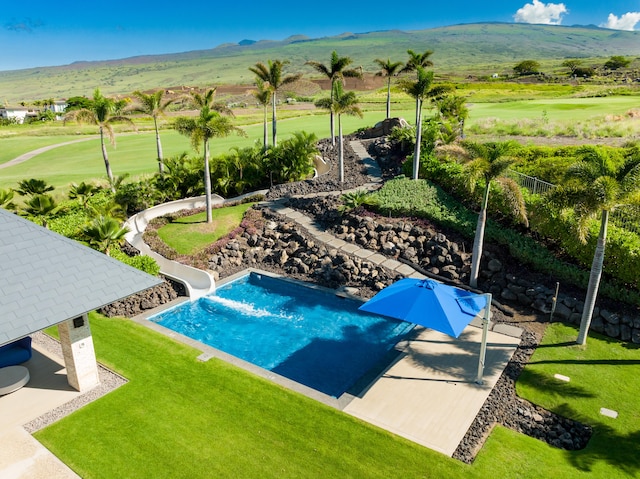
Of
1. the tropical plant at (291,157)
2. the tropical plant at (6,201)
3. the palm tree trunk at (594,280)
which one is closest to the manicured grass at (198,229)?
the tropical plant at (291,157)

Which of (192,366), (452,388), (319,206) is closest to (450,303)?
(452,388)

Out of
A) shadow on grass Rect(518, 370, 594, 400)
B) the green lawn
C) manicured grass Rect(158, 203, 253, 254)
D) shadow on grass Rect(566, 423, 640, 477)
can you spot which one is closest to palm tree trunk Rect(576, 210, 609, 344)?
the green lawn

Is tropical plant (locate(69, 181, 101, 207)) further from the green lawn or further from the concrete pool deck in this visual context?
the concrete pool deck

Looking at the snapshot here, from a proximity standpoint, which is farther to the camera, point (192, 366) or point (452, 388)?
point (192, 366)

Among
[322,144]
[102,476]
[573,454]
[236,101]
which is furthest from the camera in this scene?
[236,101]

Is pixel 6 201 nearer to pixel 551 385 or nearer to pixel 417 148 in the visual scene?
pixel 417 148

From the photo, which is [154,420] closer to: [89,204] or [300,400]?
[300,400]

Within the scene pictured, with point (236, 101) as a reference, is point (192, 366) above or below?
below

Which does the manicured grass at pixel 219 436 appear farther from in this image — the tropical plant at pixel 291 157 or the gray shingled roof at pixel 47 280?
the tropical plant at pixel 291 157
